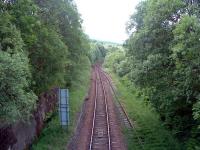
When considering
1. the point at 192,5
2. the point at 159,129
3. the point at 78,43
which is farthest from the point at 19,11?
the point at 78,43

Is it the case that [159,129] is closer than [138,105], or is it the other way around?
[159,129]

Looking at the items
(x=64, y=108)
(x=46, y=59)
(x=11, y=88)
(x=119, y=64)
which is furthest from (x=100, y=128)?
(x=119, y=64)

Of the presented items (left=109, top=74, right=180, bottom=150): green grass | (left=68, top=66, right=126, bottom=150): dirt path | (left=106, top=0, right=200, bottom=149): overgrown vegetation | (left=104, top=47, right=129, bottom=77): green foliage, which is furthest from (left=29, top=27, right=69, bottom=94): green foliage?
(left=104, top=47, right=129, bottom=77): green foliage

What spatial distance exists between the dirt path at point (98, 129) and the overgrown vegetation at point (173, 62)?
11.7ft

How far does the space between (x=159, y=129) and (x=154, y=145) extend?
3720mm

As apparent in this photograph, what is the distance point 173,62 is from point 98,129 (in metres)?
7.92

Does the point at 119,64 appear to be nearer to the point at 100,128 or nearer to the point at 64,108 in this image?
the point at 100,128

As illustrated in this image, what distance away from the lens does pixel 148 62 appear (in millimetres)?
24969

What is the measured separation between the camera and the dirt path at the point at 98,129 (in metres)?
24.5

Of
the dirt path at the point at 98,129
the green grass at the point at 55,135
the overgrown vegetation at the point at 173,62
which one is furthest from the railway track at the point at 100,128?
the overgrown vegetation at the point at 173,62

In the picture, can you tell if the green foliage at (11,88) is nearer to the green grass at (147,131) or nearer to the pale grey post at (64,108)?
the green grass at (147,131)

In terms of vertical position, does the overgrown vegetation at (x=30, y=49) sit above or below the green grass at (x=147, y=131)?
above

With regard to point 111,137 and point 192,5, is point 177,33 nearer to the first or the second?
point 192,5

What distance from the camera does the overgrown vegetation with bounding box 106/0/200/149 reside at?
20.2 meters
